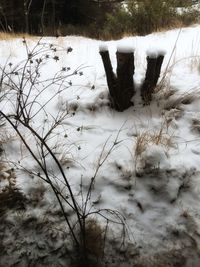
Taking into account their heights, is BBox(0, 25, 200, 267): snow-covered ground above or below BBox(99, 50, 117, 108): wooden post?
below

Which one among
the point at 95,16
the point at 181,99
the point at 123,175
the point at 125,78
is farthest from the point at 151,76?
the point at 95,16

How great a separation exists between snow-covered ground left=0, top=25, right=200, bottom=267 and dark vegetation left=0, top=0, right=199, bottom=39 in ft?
14.7

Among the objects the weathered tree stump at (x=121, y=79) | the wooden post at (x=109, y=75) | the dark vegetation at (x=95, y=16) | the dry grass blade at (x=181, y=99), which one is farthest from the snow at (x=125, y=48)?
the dark vegetation at (x=95, y=16)

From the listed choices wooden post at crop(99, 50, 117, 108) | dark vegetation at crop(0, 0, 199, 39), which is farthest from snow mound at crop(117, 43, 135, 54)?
dark vegetation at crop(0, 0, 199, 39)

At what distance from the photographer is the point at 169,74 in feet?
10.6

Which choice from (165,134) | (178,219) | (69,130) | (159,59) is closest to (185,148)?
(165,134)

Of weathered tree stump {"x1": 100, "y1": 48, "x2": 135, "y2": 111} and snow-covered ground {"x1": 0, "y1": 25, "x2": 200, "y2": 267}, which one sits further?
weathered tree stump {"x1": 100, "y1": 48, "x2": 135, "y2": 111}

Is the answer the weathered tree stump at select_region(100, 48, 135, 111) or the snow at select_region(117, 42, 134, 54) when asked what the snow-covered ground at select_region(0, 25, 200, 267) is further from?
the snow at select_region(117, 42, 134, 54)

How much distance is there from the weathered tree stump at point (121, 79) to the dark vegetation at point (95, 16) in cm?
440

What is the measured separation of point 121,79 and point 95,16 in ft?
27.8

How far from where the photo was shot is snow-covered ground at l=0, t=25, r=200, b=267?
2.06m

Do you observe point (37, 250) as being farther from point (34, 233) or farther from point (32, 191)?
point (32, 191)

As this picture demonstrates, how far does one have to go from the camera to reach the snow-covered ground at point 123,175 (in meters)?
2.06

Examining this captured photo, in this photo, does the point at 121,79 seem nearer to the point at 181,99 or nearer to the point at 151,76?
the point at 151,76
